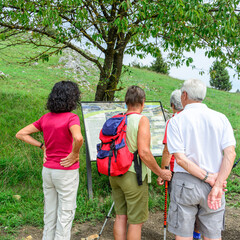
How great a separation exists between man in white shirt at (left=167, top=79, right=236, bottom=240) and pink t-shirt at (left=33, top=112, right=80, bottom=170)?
1.14 m

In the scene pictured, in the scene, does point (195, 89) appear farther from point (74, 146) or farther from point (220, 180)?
point (74, 146)

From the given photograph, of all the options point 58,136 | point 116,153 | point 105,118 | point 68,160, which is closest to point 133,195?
point 116,153

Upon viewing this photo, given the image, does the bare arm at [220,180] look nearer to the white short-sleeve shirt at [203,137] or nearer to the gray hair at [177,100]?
the white short-sleeve shirt at [203,137]

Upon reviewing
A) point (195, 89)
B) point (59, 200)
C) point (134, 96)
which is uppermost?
point (195, 89)

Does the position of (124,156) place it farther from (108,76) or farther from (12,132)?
(12,132)

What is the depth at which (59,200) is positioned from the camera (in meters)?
3.30

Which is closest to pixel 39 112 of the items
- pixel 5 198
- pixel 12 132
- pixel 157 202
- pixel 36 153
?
pixel 12 132

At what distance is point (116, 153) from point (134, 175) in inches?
13.5

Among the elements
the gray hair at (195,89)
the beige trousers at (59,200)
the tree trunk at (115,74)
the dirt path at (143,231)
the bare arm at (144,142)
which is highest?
the tree trunk at (115,74)

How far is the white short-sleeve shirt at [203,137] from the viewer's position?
8.61ft

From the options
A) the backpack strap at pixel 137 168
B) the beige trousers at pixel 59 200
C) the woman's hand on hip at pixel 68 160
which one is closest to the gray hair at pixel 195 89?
the backpack strap at pixel 137 168

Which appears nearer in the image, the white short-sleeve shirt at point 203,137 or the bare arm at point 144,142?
the white short-sleeve shirt at point 203,137

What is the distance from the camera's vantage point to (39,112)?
981 centimetres

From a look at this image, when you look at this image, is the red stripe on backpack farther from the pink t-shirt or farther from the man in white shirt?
the man in white shirt
